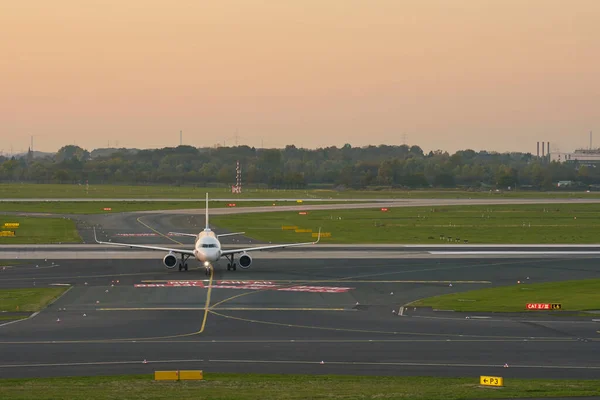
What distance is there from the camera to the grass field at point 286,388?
3097 centimetres

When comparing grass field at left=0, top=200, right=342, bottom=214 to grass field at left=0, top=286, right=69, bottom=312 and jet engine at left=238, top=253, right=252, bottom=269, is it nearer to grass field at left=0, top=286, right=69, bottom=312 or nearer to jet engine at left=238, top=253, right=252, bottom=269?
jet engine at left=238, top=253, right=252, bottom=269

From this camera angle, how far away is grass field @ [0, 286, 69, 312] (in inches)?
2129

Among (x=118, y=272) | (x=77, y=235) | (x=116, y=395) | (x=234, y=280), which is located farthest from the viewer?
(x=77, y=235)

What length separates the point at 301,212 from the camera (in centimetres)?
15312

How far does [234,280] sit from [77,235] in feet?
150

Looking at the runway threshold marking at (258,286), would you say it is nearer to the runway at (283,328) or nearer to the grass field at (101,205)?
the runway at (283,328)

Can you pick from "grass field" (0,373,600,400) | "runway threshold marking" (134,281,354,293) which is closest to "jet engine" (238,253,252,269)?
"runway threshold marking" (134,281,354,293)

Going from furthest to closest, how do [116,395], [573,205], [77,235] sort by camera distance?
[573,205] < [77,235] < [116,395]

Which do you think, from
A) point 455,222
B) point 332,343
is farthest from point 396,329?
point 455,222

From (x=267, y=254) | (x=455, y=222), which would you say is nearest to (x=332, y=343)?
(x=267, y=254)

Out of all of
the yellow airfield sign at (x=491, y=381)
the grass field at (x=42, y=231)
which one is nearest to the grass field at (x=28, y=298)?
the yellow airfield sign at (x=491, y=381)

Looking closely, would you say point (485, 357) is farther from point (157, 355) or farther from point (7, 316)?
point (7, 316)

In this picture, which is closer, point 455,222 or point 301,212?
point 455,222

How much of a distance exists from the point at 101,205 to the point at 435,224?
229 ft
